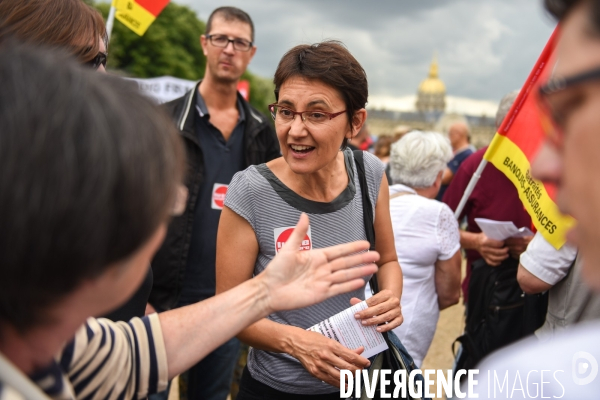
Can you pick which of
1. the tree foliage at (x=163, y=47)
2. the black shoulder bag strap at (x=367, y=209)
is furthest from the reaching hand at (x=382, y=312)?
the tree foliage at (x=163, y=47)

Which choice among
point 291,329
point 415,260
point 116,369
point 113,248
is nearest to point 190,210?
point 415,260

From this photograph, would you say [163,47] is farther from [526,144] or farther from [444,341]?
[526,144]

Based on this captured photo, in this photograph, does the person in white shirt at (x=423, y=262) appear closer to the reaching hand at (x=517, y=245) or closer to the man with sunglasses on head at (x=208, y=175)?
the reaching hand at (x=517, y=245)

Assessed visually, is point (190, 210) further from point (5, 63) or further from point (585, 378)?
point (585, 378)

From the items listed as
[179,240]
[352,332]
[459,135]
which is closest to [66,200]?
[352,332]

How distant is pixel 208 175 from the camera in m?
4.04

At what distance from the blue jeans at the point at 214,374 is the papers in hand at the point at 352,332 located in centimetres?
183

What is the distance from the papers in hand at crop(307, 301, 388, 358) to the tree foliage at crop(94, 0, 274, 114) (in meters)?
31.7

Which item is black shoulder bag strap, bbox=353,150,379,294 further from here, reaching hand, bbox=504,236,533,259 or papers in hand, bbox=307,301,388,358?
reaching hand, bbox=504,236,533,259

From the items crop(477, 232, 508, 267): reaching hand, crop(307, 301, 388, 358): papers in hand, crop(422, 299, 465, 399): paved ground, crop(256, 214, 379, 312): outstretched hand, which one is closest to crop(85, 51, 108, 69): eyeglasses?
crop(256, 214, 379, 312): outstretched hand

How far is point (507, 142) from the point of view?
154 inches

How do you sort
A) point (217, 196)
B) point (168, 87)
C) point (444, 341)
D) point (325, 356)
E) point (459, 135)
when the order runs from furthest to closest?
point (168, 87) → point (459, 135) → point (444, 341) → point (217, 196) → point (325, 356)

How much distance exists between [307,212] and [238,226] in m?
0.31

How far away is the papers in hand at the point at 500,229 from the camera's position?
12.0 ft
